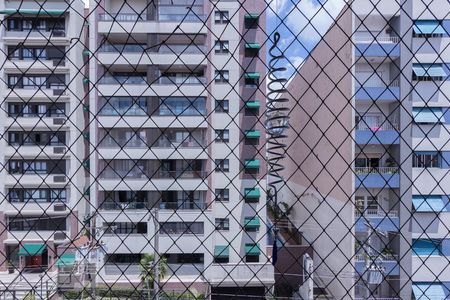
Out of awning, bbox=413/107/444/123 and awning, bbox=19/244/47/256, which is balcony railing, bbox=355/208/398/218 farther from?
awning, bbox=19/244/47/256

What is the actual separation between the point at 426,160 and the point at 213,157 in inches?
93.8

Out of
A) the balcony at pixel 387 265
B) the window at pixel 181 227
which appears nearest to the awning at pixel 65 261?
the window at pixel 181 227

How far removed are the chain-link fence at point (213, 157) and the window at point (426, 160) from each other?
0.12ft

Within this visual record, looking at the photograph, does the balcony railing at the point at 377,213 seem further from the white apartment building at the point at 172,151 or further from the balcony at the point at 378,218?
the white apartment building at the point at 172,151

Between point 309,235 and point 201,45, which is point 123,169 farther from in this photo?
point 309,235

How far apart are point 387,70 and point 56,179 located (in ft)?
15.9

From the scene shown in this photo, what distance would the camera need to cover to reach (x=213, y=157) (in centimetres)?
466

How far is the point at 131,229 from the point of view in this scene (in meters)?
4.81

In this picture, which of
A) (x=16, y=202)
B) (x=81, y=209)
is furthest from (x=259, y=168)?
(x=16, y=202)

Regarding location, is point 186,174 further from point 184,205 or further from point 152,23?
point 152,23

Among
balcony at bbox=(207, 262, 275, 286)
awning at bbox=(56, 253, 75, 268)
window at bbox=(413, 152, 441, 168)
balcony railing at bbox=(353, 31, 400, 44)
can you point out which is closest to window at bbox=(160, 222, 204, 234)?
balcony at bbox=(207, 262, 275, 286)

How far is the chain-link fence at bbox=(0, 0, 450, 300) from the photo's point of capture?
3.59m

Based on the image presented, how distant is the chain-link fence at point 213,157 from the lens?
141 inches

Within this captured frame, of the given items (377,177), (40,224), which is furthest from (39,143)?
(377,177)
